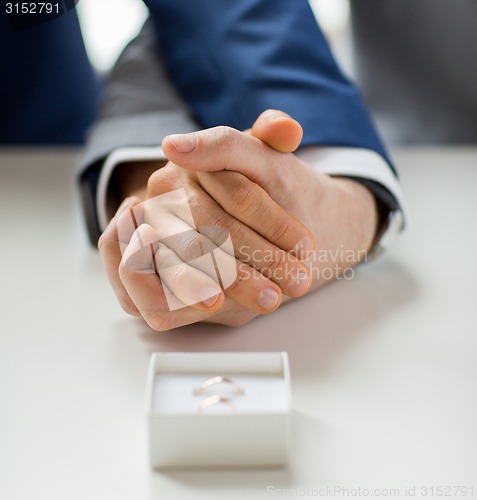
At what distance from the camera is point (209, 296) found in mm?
373

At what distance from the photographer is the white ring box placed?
12.1 inches

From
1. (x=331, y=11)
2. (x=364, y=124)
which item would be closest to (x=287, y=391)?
(x=364, y=124)

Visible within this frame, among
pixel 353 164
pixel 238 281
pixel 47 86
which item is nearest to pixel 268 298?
pixel 238 281

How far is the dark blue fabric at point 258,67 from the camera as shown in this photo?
0.51 metres

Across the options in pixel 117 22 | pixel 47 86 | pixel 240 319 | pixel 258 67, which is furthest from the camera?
pixel 117 22

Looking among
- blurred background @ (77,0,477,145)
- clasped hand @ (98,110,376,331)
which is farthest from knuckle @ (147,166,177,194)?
blurred background @ (77,0,477,145)

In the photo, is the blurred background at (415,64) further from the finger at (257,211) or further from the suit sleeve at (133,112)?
the finger at (257,211)

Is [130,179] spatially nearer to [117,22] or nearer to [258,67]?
[258,67]

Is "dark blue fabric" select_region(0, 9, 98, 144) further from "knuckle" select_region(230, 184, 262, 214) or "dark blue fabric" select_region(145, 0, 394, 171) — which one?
"knuckle" select_region(230, 184, 262, 214)

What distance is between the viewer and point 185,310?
39cm

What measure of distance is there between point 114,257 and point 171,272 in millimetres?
36

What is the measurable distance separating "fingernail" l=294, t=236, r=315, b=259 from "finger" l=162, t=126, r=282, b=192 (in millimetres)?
32

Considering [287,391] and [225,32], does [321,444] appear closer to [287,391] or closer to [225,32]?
[287,391]

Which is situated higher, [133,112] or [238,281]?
[133,112]
